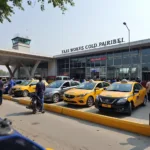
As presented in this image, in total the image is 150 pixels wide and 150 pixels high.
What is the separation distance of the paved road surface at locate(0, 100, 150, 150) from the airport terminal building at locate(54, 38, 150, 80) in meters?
20.4

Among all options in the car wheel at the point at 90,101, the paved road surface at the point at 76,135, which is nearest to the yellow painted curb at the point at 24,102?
the car wheel at the point at 90,101

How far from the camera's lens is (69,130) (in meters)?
6.09

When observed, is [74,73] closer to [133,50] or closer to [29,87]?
[133,50]

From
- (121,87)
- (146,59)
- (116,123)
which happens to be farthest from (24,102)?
(146,59)

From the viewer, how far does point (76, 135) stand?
18.3 ft

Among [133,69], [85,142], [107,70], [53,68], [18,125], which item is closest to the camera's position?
[85,142]

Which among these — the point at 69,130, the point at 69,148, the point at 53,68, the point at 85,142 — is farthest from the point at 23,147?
the point at 53,68

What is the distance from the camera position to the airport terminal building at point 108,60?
27411 mm

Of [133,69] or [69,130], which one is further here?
[133,69]

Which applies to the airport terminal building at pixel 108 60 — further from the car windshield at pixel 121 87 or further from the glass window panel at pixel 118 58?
the car windshield at pixel 121 87

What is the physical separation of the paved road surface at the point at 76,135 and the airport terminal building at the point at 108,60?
66.8 ft

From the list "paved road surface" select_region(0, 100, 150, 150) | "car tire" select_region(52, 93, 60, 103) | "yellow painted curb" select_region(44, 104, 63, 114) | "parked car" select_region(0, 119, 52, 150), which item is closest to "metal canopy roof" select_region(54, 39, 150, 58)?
"car tire" select_region(52, 93, 60, 103)

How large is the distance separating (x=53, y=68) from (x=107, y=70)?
1489cm

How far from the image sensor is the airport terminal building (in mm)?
27411
